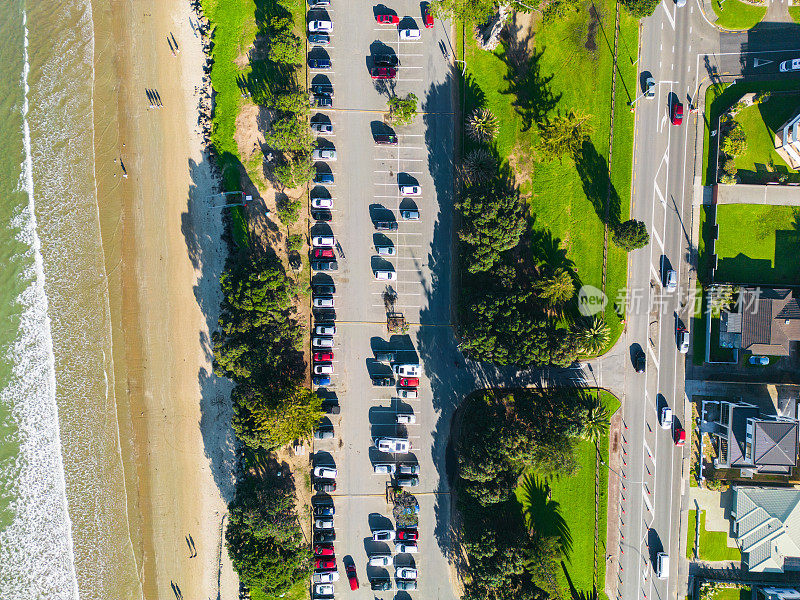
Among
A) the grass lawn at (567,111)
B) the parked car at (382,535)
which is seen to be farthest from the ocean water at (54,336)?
the grass lawn at (567,111)

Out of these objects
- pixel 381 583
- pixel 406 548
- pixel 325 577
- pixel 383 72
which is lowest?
pixel 381 583

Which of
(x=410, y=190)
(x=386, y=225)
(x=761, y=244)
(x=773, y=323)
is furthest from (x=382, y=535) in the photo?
(x=761, y=244)

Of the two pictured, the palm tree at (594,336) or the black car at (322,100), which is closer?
the palm tree at (594,336)

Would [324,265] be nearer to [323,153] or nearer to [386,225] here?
[386,225]

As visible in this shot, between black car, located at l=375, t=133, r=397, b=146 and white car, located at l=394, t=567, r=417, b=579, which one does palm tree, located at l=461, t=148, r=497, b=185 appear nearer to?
→ black car, located at l=375, t=133, r=397, b=146

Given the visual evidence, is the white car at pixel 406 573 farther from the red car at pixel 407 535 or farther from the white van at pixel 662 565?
the white van at pixel 662 565

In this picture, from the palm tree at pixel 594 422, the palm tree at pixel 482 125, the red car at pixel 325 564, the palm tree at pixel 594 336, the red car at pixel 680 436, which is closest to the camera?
the palm tree at pixel 594 422

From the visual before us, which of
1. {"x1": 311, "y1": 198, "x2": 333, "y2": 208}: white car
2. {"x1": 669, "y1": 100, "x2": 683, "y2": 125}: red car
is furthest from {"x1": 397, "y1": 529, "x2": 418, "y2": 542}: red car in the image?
{"x1": 669, "y1": 100, "x2": 683, "y2": 125}: red car
